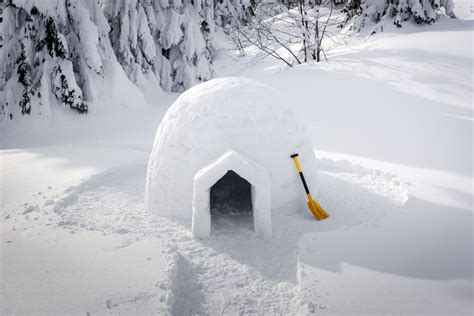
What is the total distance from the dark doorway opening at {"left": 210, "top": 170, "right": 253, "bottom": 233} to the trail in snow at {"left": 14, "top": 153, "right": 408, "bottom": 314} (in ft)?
0.80

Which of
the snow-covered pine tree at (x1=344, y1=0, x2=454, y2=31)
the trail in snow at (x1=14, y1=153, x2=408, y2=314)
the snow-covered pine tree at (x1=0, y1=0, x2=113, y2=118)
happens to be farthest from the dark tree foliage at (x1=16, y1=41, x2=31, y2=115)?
the snow-covered pine tree at (x1=344, y1=0, x2=454, y2=31)

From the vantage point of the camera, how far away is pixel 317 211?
5.04 m

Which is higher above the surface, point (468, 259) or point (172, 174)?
point (172, 174)

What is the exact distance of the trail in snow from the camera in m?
3.69

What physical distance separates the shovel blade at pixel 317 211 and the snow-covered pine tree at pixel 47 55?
22.2ft

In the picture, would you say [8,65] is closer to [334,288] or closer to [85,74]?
[85,74]

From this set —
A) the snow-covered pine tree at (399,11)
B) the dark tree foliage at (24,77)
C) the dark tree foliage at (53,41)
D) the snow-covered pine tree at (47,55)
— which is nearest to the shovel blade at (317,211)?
the snow-covered pine tree at (47,55)

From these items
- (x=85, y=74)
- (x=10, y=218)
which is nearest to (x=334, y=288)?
(x=10, y=218)

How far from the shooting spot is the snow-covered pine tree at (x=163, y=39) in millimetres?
10734

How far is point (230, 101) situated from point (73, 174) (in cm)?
342

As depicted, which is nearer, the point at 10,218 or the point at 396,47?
the point at 10,218

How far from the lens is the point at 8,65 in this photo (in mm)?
9188

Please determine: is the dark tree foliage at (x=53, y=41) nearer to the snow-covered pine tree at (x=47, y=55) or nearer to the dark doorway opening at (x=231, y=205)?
the snow-covered pine tree at (x=47, y=55)

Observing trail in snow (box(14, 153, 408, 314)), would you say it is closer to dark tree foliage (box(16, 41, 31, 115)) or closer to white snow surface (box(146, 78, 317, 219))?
white snow surface (box(146, 78, 317, 219))
